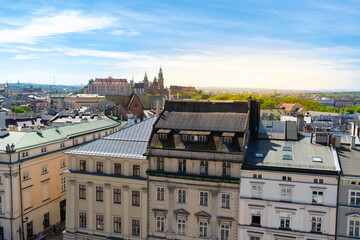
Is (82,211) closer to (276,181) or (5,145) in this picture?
(5,145)

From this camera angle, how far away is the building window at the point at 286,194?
114ft

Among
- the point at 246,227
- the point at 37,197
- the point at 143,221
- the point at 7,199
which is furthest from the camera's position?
the point at 37,197

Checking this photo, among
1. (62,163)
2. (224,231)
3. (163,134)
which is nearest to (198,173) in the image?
(163,134)

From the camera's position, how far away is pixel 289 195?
114 ft

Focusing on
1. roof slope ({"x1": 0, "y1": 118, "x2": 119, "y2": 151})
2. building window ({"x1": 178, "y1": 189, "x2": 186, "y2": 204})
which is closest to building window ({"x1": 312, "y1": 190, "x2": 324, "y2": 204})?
building window ({"x1": 178, "y1": 189, "x2": 186, "y2": 204})

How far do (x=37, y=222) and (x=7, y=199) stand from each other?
22.4 ft

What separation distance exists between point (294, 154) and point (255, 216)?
8012 millimetres

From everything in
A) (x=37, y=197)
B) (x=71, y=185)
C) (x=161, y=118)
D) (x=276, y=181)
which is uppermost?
(x=161, y=118)

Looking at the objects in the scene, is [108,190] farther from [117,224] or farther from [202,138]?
[202,138]

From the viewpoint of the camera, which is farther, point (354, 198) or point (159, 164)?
point (159, 164)

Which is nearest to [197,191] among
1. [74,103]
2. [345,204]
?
[345,204]

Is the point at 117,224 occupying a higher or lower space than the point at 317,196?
lower

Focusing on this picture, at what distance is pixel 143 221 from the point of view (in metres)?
40.3

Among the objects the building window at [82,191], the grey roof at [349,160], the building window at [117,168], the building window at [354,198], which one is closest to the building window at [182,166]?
the building window at [117,168]
